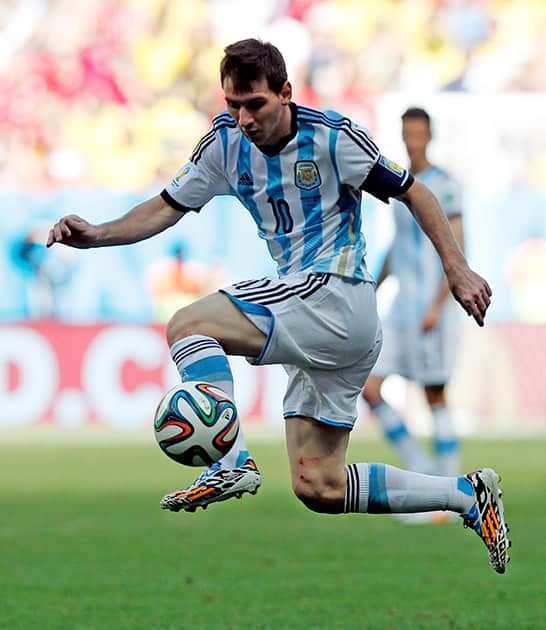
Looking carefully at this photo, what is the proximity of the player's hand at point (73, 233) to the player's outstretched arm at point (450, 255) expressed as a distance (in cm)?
114

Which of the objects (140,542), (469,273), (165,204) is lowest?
(140,542)

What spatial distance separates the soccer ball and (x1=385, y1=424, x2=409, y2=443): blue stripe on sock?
4.16 metres

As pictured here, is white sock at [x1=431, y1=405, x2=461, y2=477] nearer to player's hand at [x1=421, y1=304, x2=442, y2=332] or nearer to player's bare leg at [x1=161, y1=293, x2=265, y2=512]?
player's hand at [x1=421, y1=304, x2=442, y2=332]

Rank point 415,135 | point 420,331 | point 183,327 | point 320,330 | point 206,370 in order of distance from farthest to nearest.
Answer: point 420,331, point 415,135, point 320,330, point 183,327, point 206,370

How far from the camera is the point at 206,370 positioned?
14.8 ft

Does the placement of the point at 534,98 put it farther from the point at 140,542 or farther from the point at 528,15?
the point at 140,542

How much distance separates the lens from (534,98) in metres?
19.1

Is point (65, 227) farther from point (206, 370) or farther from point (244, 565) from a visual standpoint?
point (244, 565)

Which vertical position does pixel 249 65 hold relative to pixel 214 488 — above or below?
above

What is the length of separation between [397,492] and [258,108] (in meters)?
1.68

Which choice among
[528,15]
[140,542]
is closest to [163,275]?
[528,15]

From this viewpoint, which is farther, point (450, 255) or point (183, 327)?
point (450, 255)

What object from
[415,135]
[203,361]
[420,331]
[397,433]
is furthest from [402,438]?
[203,361]

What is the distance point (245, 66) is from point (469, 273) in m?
1.03
